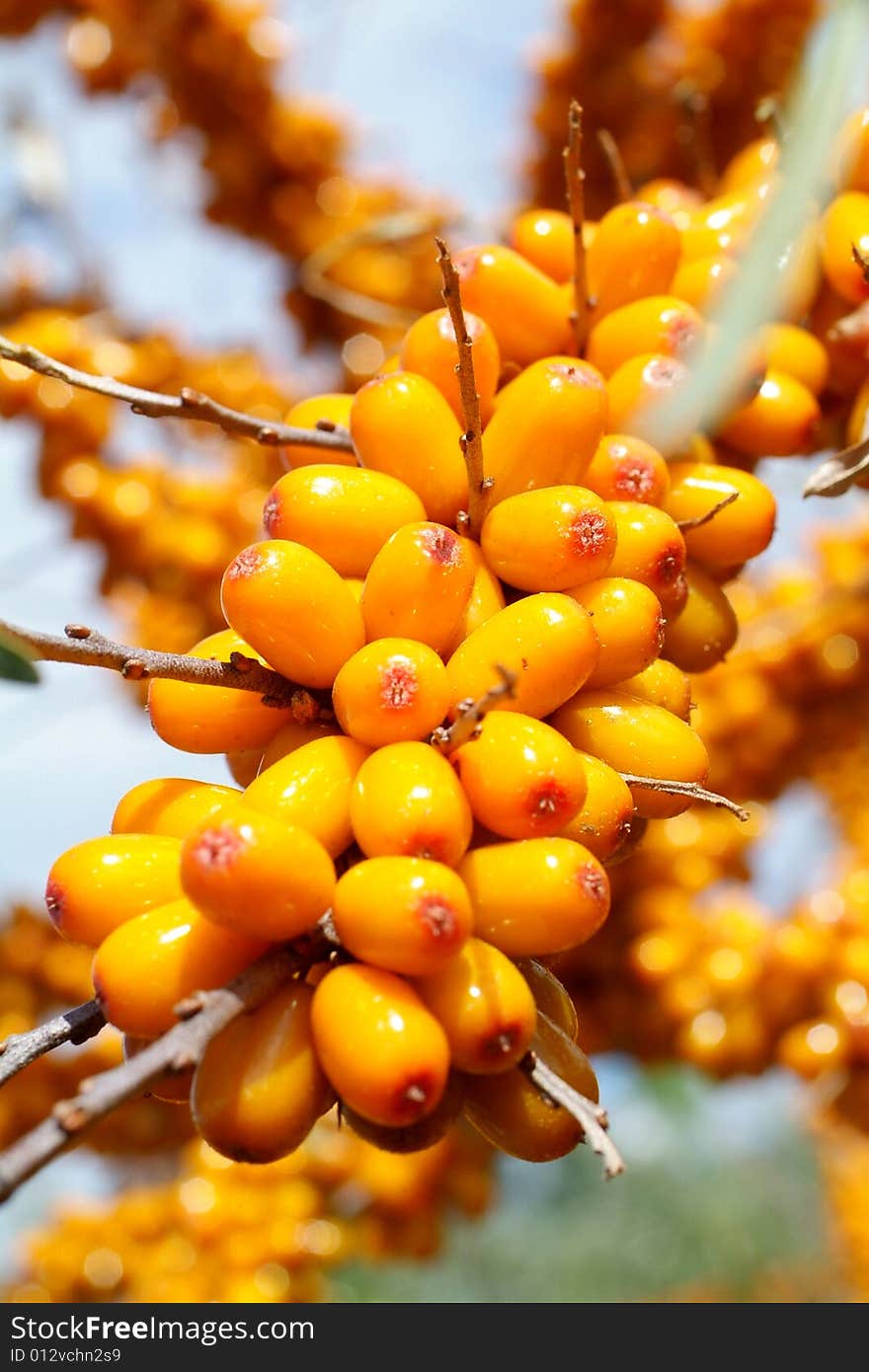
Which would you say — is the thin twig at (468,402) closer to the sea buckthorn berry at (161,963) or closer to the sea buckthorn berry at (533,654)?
the sea buckthorn berry at (533,654)

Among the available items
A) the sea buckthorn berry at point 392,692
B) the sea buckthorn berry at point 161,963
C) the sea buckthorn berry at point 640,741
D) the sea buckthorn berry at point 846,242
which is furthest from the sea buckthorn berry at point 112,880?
the sea buckthorn berry at point 846,242

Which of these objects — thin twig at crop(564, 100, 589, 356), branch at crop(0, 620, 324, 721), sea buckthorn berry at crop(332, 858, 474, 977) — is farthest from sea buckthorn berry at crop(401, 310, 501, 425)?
sea buckthorn berry at crop(332, 858, 474, 977)

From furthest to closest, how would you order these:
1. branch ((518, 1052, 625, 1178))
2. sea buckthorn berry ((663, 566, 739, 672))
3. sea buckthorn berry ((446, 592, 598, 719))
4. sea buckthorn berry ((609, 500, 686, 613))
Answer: sea buckthorn berry ((663, 566, 739, 672)), sea buckthorn berry ((609, 500, 686, 613)), sea buckthorn berry ((446, 592, 598, 719)), branch ((518, 1052, 625, 1178))

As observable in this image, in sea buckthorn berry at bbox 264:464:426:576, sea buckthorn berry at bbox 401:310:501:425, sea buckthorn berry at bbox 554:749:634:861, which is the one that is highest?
sea buckthorn berry at bbox 401:310:501:425

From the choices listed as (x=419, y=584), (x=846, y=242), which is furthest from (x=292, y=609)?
(x=846, y=242)

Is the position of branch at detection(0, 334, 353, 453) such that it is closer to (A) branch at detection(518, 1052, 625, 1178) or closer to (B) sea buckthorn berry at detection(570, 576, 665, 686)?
(B) sea buckthorn berry at detection(570, 576, 665, 686)

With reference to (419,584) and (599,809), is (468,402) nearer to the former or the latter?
(419,584)
